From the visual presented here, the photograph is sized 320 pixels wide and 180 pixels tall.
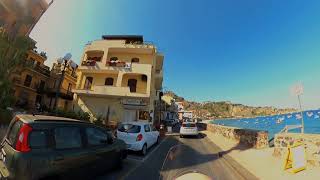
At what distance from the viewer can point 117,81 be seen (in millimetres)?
24844

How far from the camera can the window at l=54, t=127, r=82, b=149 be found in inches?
198

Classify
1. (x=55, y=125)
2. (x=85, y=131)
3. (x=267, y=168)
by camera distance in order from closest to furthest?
(x=55, y=125)
(x=85, y=131)
(x=267, y=168)

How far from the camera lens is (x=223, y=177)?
782 centimetres

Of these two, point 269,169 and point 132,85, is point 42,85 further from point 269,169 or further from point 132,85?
point 269,169

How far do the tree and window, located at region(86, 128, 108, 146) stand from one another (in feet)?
19.5

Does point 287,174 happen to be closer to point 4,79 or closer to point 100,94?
point 4,79

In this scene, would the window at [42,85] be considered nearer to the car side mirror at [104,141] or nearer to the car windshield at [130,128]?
the car windshield at [130,128]

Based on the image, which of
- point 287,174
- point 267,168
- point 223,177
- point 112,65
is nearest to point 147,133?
point 223,177

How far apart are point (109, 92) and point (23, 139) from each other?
19.6m

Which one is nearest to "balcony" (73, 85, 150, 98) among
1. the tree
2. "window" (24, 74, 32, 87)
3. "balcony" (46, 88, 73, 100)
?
"balcony" (46, 88, 73, 100)

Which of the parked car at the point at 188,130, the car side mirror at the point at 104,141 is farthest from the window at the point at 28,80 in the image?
the car side mirror at the point at 104,141

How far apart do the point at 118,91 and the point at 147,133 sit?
12313mm

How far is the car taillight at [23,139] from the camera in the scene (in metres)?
4.36

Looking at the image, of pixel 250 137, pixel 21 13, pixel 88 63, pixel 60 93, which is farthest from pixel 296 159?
pixel 60 93
